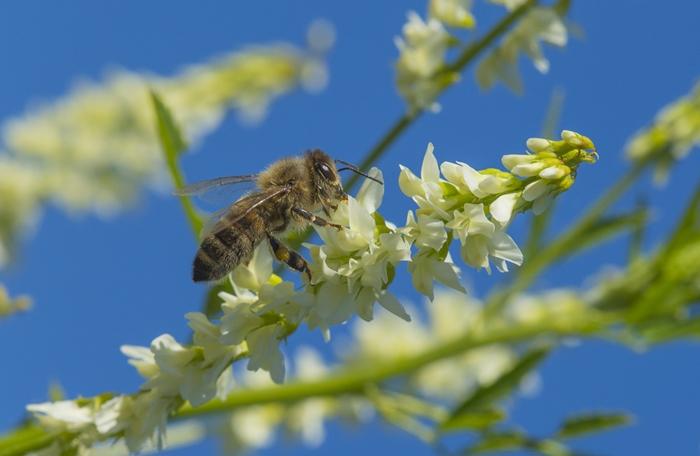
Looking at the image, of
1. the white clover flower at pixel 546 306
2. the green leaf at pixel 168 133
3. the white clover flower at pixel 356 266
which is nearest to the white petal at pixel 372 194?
the white clover flower at pixel 356 266

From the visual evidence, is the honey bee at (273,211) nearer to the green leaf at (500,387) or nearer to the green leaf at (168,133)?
the green leaf at (168,133)

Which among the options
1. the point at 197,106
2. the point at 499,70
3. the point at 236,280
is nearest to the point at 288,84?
the point at 197,106

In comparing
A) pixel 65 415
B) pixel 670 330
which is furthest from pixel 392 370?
pixel 65 415

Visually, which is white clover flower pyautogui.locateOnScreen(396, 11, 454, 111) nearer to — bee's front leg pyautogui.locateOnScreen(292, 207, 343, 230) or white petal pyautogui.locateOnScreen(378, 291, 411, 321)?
bee's front leg pyautogui.locateOnScreen(292, 207, 343, 230)

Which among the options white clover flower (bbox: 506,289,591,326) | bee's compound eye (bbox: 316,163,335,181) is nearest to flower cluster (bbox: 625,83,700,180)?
white clover flower (bbox: 506,289,591,326)

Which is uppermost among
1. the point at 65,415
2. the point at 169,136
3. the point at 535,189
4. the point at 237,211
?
the point at 169,136

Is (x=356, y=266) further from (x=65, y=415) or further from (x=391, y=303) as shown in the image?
(x=65, y=415)
